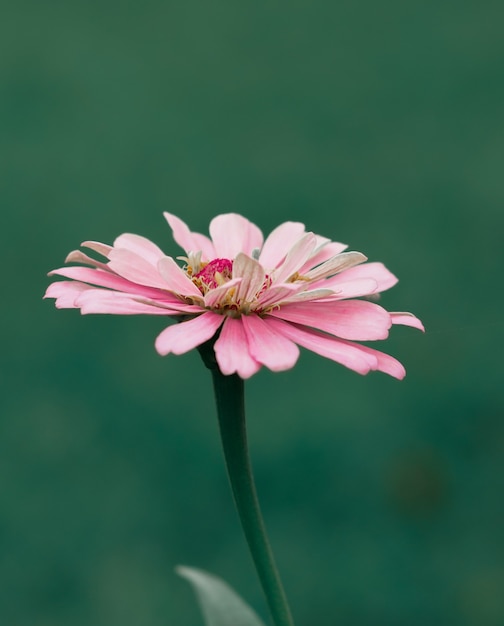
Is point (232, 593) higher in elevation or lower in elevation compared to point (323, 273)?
lower

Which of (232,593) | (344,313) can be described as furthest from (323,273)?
(232,593)

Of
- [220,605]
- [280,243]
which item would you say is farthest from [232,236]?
[220,605]

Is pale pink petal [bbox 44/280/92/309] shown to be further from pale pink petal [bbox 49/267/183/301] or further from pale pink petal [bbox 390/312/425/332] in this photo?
pale pink petal [bbox 390/312/425/332]

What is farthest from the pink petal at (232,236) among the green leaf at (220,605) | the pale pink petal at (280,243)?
the green leaf at (220,605)

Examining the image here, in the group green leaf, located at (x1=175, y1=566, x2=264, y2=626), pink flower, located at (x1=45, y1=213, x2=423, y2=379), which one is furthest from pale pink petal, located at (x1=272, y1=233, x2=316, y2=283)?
green leaf, located at (x1=175, y1=566, x2=264, y2=626)

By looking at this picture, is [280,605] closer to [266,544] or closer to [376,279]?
[266,544]

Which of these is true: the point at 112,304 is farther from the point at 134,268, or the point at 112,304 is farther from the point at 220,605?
the point at 220,605
